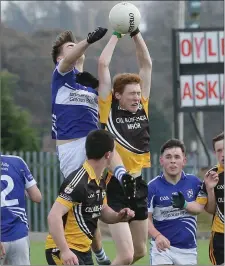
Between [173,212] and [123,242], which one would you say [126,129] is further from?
[123,242]

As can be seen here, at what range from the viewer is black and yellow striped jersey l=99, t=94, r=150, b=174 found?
1107 cm

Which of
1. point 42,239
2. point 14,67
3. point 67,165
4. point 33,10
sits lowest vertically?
point 42,239

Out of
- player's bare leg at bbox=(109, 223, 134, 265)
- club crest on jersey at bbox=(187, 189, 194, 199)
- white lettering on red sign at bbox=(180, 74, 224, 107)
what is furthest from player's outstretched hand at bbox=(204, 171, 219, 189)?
white lettering on red sign at bbox=(180, 74, 224, 107)

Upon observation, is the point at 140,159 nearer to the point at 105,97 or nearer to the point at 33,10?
the point at 105,97

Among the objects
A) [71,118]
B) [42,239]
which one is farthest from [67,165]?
[42,239]

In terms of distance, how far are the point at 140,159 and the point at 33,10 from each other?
48244mm

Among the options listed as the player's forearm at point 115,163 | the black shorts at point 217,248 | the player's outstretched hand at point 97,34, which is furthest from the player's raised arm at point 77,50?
the black shorts at point 217,248

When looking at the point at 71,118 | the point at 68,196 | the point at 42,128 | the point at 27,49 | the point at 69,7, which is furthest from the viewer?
the point at 69,7

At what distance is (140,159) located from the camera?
36.7 feet

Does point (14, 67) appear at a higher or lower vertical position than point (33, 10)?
lower

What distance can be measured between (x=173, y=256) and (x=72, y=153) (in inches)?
54.2

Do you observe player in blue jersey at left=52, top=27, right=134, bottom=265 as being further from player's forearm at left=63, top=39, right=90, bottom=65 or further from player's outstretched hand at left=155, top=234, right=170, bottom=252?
player's outstretched hand at left=155, top=234, right=170, bottom=252

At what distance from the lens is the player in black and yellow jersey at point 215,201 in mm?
10562

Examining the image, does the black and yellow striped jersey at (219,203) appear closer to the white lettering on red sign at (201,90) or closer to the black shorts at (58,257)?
the black shorts at (58,257)
